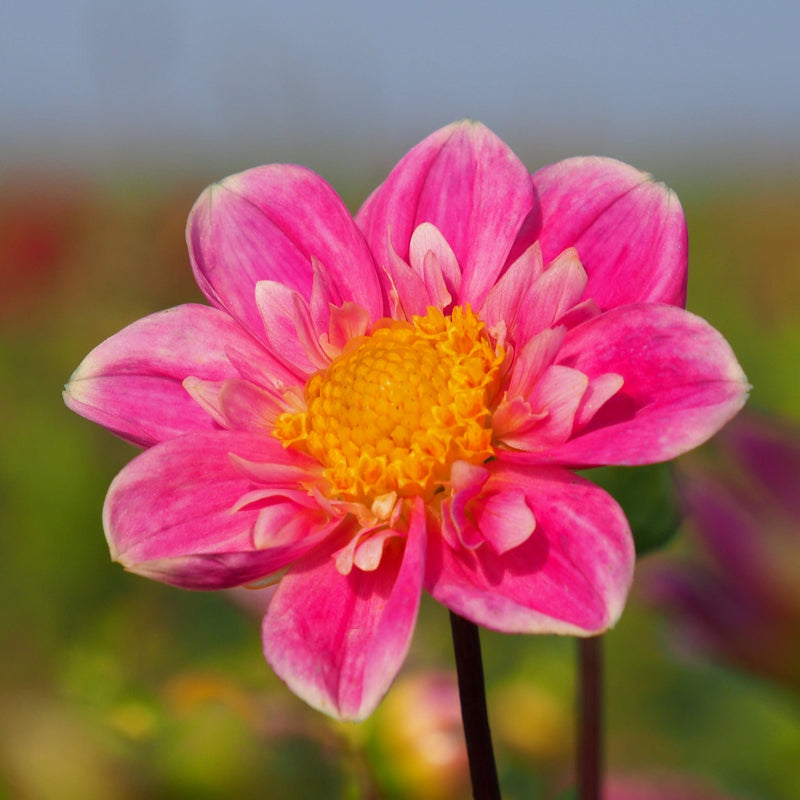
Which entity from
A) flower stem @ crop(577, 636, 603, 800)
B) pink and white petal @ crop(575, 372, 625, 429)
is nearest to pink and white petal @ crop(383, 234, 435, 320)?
pink and white petal @ crop(575, 372, 625, 429)

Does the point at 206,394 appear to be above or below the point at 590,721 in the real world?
above

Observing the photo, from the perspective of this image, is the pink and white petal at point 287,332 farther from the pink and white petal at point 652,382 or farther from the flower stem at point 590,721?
the flower stem at point 590,721

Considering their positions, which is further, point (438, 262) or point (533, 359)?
point (438, 262)

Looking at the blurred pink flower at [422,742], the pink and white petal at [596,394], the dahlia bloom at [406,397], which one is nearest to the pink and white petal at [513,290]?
the dahlia bloom at [406,397]

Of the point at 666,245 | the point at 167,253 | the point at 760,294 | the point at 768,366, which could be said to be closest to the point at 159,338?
the point at 666,245

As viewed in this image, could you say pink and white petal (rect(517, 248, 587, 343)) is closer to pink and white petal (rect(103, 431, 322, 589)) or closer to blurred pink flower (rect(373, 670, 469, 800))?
pink and white petal (rect(103, 431, 322, 589))

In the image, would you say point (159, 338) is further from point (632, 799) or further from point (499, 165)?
point (632, 799)

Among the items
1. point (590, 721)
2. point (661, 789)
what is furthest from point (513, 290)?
point (661, 789)

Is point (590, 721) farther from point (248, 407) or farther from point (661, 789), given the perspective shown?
point (248, 407)
